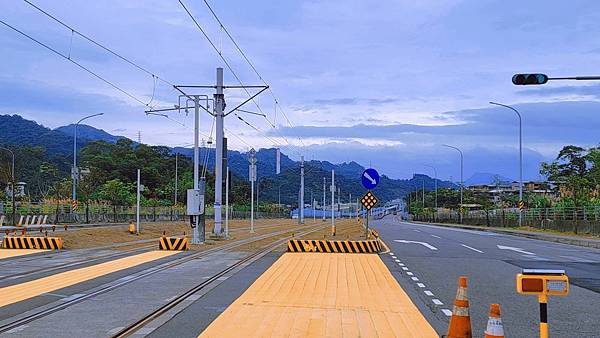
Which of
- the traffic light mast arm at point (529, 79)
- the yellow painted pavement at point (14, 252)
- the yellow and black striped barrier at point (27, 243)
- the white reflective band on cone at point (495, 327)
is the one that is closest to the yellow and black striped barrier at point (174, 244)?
the yellow and black striped barrier at point (27, 243)

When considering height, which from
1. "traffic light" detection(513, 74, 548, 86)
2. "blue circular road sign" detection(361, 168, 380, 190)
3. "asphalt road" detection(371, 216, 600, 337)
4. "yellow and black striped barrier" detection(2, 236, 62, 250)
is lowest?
"asphalt road" detection(371, 216, 600, 337)

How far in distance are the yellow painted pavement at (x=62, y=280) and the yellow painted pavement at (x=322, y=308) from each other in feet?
13.6

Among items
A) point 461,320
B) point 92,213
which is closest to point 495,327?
point 461,320

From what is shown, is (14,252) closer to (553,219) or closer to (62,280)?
(62,280)

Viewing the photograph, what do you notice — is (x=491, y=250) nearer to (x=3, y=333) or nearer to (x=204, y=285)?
(x=204, y=285)

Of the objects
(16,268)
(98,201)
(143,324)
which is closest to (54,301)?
(143,324)

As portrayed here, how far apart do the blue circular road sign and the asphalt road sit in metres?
2.66

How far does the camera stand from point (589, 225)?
44.0 metres

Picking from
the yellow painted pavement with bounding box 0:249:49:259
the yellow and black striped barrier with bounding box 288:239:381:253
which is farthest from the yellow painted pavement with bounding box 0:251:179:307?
the yellow and black striped barrier with bounding box 288:239:381:253

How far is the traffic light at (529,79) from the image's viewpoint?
23484 mm

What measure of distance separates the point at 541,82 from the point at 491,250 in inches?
333

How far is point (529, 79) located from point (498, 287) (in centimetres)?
1062

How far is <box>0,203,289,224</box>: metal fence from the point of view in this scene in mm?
58719

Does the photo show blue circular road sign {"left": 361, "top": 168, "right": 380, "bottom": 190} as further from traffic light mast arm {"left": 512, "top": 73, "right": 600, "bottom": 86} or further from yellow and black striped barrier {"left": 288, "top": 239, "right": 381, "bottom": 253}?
traffic light mast arm {"left": 512, "top": 73, "right": 600, "bottom": 86}
